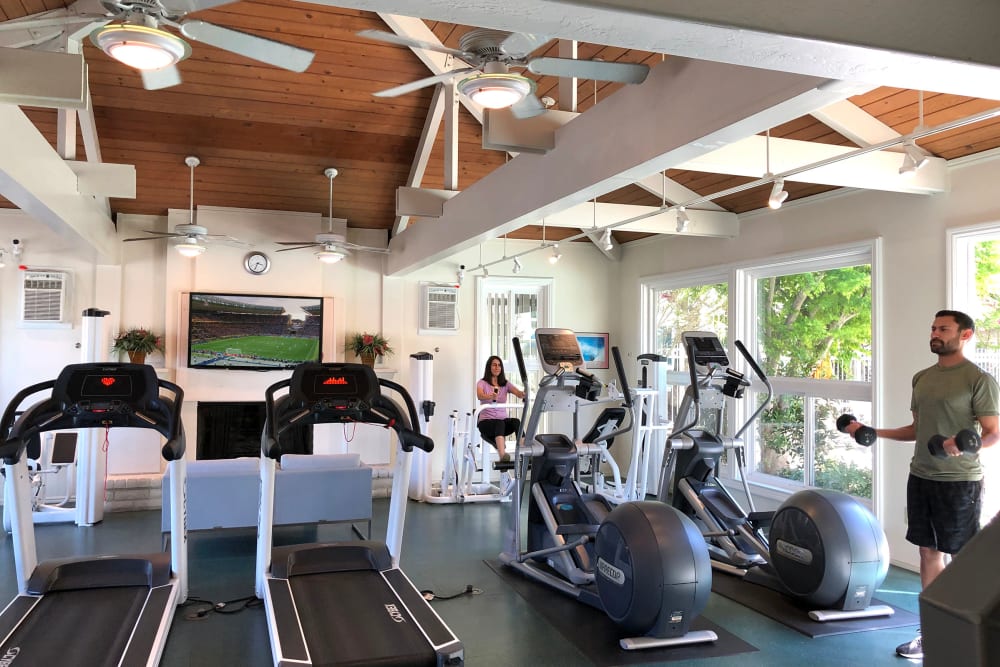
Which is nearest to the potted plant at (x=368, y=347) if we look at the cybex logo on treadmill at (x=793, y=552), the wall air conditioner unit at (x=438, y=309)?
the wall air conditioner unit at (x=438, y=309)

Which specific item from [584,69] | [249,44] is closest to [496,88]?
[584,69]

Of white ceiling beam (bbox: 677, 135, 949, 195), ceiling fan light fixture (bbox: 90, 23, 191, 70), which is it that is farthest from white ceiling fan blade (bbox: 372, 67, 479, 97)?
white ceiling beam (bbox: 677, 135, 949, 195)

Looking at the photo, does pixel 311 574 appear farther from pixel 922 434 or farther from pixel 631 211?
pixel 631 211

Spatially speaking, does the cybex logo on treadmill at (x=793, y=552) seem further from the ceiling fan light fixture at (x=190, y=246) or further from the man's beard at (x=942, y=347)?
the ceiling fan light fixture at (x=190, y=246)

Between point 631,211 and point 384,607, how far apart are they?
482 cm

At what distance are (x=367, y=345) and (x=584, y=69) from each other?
6.13 metres

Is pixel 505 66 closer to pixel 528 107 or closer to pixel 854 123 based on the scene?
pixel 528 107

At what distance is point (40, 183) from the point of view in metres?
4.77

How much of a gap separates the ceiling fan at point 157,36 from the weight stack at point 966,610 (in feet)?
8.35

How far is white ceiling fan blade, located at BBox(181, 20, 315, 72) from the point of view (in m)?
2.74

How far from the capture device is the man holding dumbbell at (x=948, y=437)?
3926mm

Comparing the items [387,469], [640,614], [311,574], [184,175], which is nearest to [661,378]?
[387,469]

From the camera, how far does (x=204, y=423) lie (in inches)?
333

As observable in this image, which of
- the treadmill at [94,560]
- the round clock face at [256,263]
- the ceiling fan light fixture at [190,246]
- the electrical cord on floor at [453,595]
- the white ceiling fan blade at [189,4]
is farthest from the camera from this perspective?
the round clock face at [256,263]
